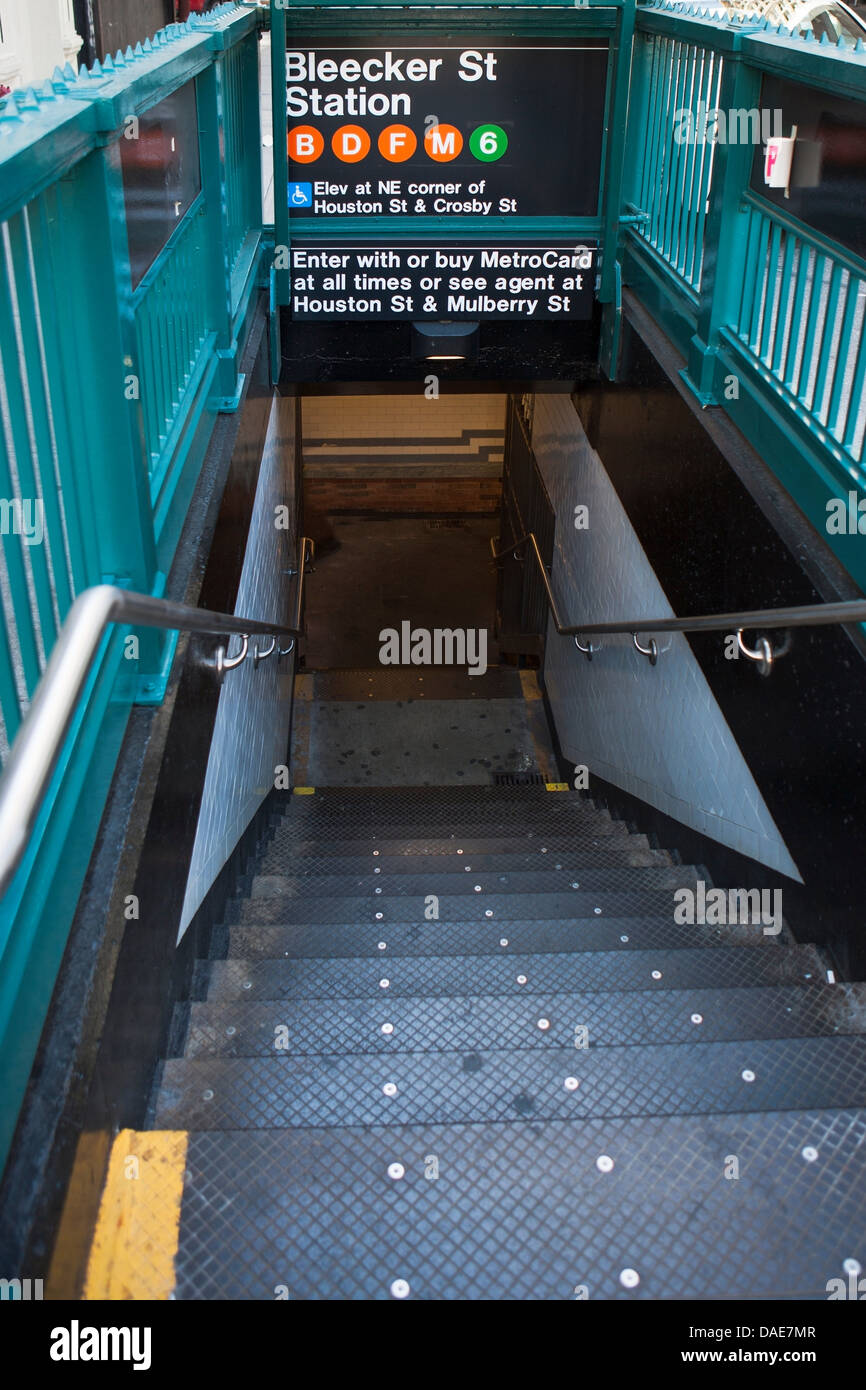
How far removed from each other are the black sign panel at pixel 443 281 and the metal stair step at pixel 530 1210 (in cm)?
377

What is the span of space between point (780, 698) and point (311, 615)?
7.74 meters

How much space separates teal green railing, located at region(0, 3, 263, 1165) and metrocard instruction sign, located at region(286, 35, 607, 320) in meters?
1.75

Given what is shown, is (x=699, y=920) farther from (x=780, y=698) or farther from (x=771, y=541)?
(x=771, y=541)

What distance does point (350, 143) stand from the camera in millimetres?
4609

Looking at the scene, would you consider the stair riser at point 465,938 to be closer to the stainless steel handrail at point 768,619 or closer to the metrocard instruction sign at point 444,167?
the stainless steel handrail at point 768,619

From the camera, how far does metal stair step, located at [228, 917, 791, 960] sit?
3.02 m

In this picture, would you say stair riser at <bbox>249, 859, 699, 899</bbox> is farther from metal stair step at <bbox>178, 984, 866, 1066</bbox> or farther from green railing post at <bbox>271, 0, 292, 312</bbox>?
green railing post at <bbox>271, 0, 292, 312</bbox>

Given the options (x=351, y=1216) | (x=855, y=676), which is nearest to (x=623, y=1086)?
(x=351, y=1216)

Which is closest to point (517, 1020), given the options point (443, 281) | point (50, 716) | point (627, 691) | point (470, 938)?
point (470, 938)

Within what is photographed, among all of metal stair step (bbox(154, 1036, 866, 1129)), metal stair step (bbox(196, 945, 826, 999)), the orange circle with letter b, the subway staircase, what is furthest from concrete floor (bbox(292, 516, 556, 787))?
metal stair step (bbox(154, 1036, 866, 1129))

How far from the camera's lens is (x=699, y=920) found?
326 centimetres

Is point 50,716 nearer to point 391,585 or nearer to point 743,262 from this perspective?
point 743,262

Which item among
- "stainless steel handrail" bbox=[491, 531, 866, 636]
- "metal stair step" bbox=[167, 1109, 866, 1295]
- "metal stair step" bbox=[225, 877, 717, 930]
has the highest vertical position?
"stainless steel handrail" bbox=[491, 531, 866, 636]

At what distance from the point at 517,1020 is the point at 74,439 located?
152cm
